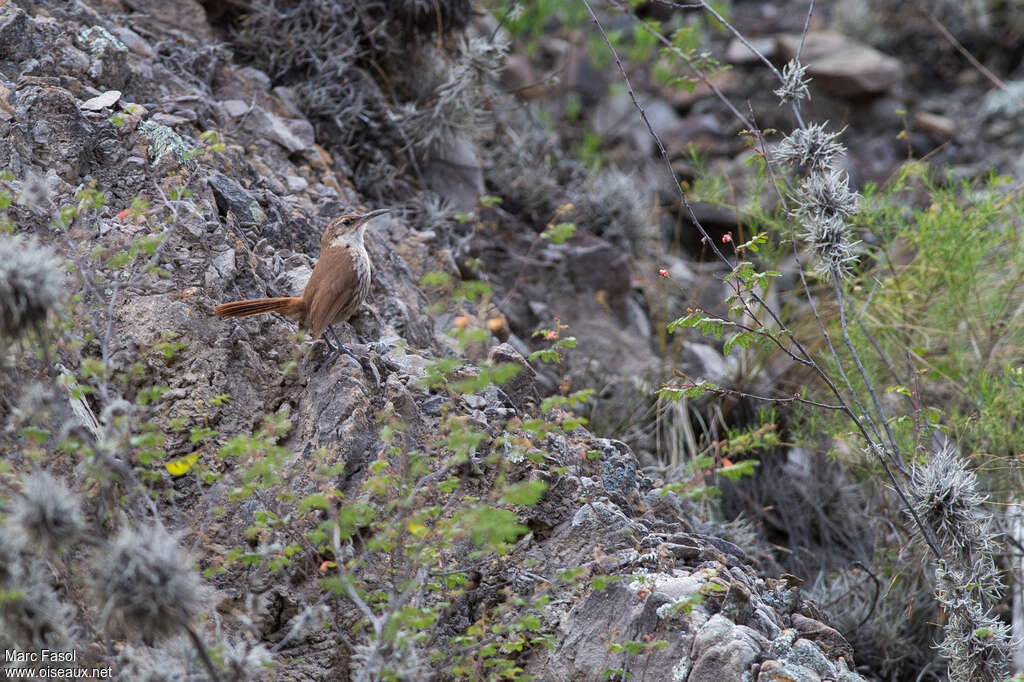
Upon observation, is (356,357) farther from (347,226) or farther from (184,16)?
(184,16)

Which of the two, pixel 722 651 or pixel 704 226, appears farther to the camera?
pixel 704 226

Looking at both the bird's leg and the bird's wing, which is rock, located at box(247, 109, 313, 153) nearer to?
the bird's wing

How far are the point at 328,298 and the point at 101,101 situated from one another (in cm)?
146

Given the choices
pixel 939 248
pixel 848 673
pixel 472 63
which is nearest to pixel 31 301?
pixel 848 673

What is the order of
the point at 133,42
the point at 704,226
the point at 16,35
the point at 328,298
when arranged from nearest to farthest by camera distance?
the point at 328,298, the point at 16,35, the point at 133,42, the point at 704,226

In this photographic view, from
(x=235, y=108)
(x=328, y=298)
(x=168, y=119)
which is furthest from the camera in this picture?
(x=235, y=108)

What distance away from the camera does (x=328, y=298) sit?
332 cm

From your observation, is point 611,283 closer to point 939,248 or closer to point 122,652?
point 939,248

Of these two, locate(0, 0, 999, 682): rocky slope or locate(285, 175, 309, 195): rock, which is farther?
locate(285, 175, 309, 195): rock

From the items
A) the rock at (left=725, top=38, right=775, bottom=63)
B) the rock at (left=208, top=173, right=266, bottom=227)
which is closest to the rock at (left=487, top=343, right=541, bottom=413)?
the rock at (left=208, top=173, right=266, bottom=227)

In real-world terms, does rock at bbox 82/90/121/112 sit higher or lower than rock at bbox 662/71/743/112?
higher

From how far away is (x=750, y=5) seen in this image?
33.8 feet

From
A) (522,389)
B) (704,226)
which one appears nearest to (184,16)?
(522,389)

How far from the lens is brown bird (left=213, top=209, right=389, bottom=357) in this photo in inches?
128
